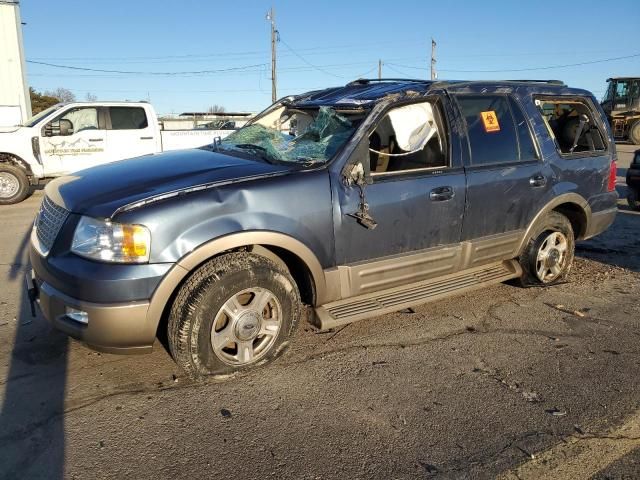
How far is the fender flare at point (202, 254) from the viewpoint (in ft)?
9.38

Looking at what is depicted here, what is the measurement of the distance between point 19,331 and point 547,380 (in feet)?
12.3

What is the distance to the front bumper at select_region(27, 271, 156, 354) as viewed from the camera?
2.78 meters

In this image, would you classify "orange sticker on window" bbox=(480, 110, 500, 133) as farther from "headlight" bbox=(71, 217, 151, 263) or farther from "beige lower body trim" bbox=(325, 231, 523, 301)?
"headlight" bbox=(71, 217, 151, 263)

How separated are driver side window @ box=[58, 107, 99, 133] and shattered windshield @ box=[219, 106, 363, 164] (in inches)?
283

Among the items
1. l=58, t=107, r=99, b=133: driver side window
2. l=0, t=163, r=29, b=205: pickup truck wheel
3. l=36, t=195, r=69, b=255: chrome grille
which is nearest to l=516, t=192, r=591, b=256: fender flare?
l=36, t=195, r=69, b=255: chrome grille

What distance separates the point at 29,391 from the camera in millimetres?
2994

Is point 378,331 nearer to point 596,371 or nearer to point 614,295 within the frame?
point 596,371

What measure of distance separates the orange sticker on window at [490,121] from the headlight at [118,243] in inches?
114

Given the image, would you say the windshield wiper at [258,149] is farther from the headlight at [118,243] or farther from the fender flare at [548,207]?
the fender flare at [548,207]

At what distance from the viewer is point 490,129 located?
4258mm

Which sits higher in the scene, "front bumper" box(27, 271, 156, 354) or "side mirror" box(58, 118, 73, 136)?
"side mirror" box(58, 118, 73, 136)

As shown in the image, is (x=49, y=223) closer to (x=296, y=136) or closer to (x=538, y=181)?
(x=296, y=136)

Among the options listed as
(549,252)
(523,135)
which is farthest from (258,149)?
(549,252)

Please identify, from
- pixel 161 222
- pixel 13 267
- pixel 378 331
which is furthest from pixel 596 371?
pixel 13 267
